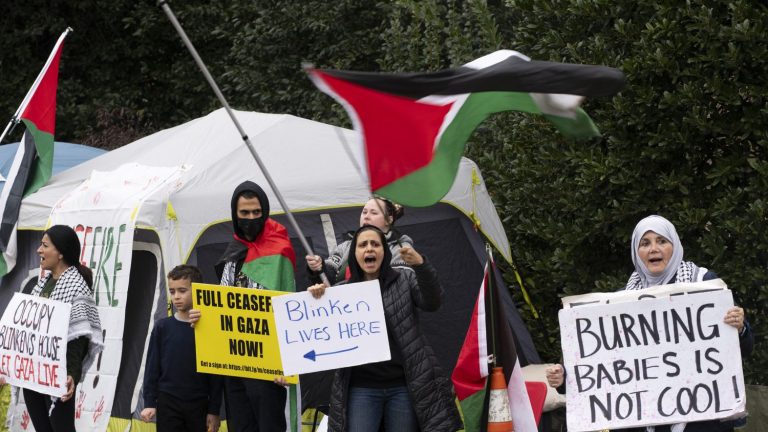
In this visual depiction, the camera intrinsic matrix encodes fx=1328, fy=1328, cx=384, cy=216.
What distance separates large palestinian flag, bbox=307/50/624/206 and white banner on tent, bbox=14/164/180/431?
4.15 m

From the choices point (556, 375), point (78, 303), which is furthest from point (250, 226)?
point (556, 375)

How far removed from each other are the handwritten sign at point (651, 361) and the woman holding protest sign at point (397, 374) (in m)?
1.05

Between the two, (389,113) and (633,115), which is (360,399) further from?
(633,115)

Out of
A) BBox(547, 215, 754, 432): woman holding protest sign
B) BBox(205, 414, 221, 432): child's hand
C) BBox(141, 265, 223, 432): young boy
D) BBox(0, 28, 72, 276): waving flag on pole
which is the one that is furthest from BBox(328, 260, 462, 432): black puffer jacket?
BBox(0, 28, 72, 276): waving flag on pole

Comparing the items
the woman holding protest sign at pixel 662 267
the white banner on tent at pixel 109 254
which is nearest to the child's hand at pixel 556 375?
the woman holding protest sign at pixel 662 267

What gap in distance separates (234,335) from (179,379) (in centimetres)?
46

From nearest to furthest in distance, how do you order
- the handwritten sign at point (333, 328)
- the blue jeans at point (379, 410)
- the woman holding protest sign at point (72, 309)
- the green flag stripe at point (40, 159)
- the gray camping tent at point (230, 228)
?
the blue jeans at point (379, 410) → the handwritten sign at point (333, 328) → the woman holding protest sign at point (72, 309) → the gray camping tent at point (230, 228) → the green flag stripe at point (40, 159)

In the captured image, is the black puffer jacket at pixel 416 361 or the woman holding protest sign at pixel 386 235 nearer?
the black puffer jacket at pixel 416 361

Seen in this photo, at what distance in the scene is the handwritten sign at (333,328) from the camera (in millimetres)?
7324

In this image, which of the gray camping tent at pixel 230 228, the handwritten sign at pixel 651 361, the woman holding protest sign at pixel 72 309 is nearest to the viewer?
the handwritten sign at pixel 651 361

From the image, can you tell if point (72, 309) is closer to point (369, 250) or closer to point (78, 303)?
point (78, 303)

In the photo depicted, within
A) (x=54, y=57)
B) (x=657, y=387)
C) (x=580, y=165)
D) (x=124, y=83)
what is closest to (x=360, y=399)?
(x=657, y=387)

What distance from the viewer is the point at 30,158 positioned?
1188 cm

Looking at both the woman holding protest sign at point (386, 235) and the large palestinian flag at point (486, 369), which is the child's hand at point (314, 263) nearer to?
the woman holding protest sign at point (386, 235)
